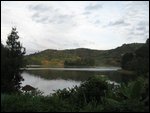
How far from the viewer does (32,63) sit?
18625 cm

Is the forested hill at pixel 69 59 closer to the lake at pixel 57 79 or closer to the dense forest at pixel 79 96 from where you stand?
the lake at pixel 57 79

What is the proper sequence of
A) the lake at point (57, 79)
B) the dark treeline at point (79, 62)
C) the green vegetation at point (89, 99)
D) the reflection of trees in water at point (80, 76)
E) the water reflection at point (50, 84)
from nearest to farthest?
the green vegetation at point (89, 99) → the water reflection at point (50, 84) → the lake at point (57, 79) → the reflection of trees in water at point (80, 76) → the dark treeline at point (79, 62)

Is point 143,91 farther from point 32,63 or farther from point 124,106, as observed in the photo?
point 32,63

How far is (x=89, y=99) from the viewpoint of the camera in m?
14.4

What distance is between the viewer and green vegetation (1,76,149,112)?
341 inches

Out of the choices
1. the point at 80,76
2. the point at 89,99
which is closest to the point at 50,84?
the point at 80,76

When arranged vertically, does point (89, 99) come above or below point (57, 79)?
above

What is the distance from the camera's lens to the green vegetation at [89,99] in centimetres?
866

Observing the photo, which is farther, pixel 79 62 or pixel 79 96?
pixel 79 62

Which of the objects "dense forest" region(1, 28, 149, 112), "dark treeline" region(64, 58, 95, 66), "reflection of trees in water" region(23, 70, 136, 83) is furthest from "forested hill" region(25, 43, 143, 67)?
"dense forest" region(1, 28, 149, 112)

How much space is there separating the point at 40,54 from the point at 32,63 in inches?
335

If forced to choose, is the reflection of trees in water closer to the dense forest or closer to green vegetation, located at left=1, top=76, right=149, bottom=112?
the dense forest

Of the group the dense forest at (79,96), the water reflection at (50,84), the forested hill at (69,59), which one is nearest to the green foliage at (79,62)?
the forested hill at (69,59)

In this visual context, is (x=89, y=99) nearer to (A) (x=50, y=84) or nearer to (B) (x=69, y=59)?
(A) (x=50, y=84)
